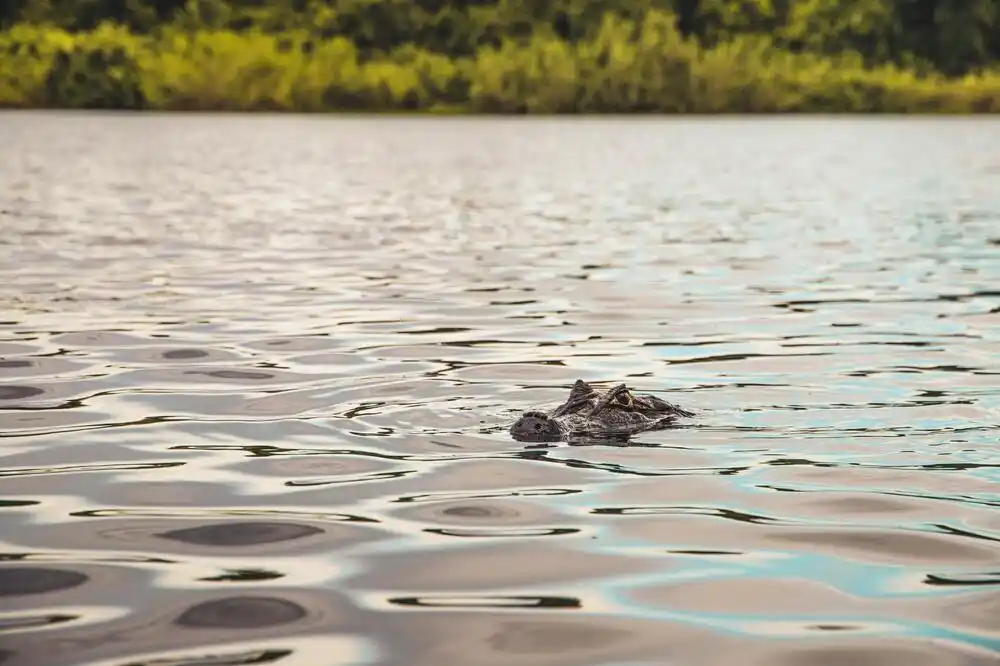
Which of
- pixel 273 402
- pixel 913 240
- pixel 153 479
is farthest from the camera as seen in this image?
pixel 913 240

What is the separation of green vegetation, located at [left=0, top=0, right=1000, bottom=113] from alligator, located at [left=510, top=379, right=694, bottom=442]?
101806mm

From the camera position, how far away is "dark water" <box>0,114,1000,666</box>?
7.48 meters

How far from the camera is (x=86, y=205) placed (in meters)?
36.2

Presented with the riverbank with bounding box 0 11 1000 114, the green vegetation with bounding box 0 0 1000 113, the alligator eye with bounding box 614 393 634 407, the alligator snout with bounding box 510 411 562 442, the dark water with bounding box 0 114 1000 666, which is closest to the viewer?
the dark water with bounding box 0 114 1000 666

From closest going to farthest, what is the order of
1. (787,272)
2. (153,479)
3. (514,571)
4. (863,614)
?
(863,614)
(514,571)
(153,479)
(787,272)

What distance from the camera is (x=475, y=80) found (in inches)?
4483

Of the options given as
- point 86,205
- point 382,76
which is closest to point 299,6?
point 382,76

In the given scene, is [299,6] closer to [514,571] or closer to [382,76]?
[382,76]

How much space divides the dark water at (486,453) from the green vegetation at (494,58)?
Result: 8499 centimetres

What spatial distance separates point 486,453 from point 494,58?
103786mm

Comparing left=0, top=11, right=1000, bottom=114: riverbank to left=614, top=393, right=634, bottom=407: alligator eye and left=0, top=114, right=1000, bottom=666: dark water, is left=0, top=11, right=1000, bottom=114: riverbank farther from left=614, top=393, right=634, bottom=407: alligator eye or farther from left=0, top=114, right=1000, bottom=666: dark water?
left=614, top=393, right=634, bottom=407: alligator eye

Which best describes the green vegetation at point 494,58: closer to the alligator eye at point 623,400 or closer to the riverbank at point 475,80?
the riverbank at point 475,80

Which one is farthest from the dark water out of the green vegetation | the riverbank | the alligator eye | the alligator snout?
the green vegetation

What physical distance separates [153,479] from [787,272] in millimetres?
15050
